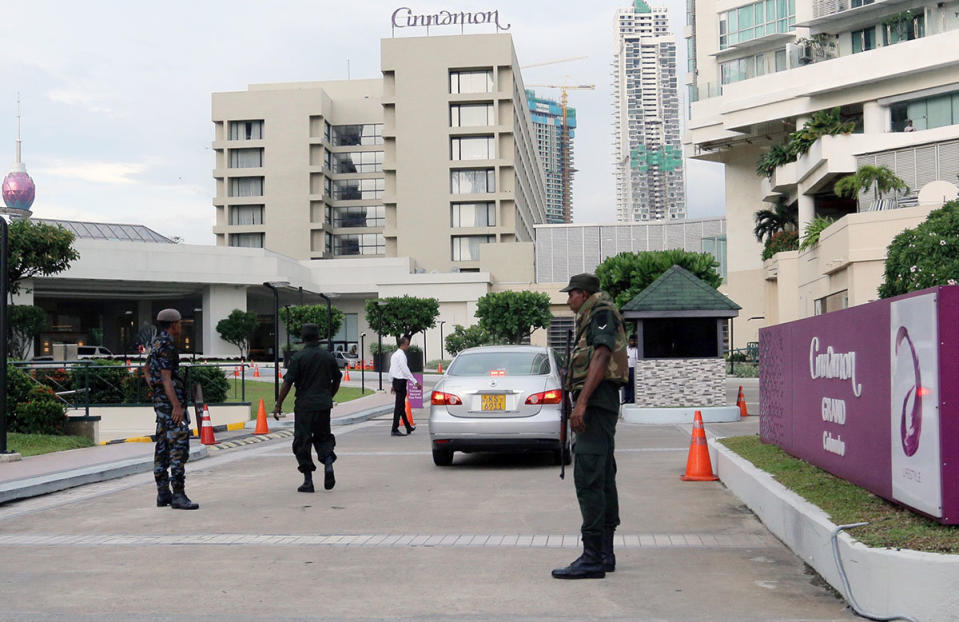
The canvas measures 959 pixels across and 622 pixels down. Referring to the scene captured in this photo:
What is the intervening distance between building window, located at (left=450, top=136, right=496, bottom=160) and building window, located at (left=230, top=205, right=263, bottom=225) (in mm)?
21757

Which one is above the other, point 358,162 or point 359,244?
point 358,162

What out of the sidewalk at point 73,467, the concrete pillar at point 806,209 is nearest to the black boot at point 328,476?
the sidewalk at point 73,467

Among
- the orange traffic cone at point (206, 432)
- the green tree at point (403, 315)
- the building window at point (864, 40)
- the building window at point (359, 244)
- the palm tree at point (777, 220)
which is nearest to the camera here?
the orange traffic cone at point (206, 432)

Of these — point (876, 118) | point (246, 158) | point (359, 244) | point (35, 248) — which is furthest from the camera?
point (359, 244)

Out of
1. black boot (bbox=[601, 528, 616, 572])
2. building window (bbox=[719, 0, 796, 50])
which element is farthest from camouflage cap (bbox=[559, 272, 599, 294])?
building window (bbox=[719, 0, 796, 50])

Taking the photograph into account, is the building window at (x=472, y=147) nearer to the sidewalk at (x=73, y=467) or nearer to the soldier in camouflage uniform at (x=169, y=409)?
the sidewalk at (x=73, y=467)

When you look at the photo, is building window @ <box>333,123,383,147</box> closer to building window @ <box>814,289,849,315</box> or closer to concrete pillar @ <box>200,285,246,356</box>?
concrete pillar @ <box>200,285,246,356</box>

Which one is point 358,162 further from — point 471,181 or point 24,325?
point 24,325

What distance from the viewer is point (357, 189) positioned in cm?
10244

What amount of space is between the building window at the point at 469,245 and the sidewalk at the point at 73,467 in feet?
230

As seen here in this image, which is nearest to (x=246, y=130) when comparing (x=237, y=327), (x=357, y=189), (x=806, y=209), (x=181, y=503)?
(x=357, y=189)

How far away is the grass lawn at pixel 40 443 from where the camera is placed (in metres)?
15.4

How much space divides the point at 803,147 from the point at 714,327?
29.9 meters

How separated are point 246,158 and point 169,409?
3568 inches
